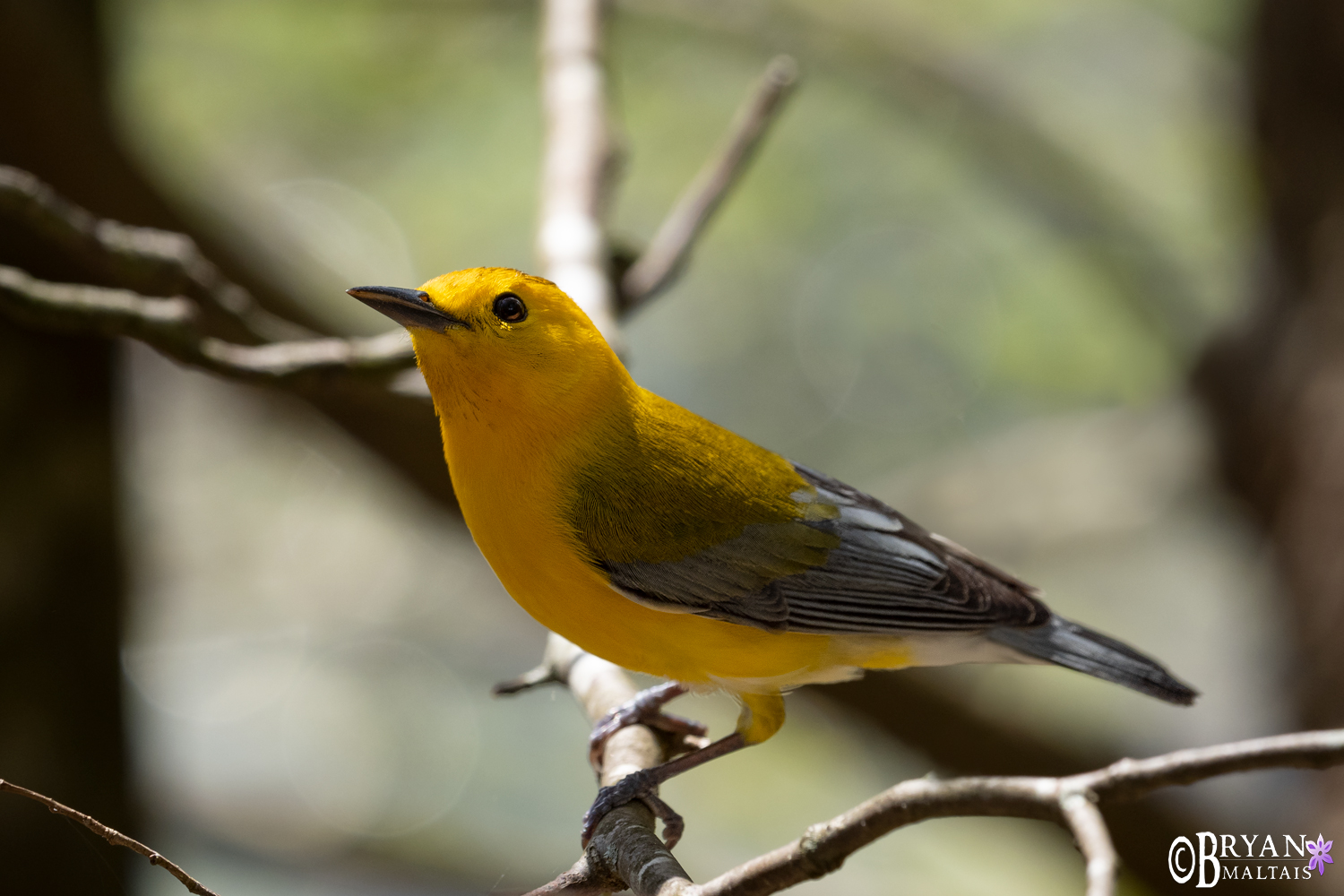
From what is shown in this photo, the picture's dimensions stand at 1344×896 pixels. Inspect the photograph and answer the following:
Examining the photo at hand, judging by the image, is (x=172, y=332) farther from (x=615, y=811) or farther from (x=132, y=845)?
(x=615, y=811)

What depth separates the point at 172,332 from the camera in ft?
9.39

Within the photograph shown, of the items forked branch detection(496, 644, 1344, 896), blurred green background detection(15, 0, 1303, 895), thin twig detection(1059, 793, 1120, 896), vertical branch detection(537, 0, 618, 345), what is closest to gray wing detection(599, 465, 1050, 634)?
forked branch detection(496, 644, 1344, 896)

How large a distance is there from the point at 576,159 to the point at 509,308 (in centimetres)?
193

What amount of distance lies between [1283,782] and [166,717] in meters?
5.56

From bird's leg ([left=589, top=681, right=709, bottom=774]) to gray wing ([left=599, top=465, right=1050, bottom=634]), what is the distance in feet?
1.29

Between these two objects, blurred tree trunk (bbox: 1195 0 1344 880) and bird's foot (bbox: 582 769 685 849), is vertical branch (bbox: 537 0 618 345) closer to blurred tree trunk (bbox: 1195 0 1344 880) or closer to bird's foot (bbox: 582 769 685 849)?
bird's foot (bbox: 582 769 685 849)

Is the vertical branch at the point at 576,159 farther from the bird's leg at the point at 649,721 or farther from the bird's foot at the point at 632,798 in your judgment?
the bird's foot at the point at 632,798

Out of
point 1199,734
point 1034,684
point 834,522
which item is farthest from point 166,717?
point 1199,734

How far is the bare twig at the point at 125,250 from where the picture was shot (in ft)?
9.14

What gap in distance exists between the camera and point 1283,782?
5.75 metres

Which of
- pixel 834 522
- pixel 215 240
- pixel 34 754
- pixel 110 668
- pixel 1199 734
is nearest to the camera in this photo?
pixel 834 522

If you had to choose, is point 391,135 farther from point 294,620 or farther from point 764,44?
point 294,620

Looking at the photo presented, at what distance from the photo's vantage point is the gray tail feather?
3.08m

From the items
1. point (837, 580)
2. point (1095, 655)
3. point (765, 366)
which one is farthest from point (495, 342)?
point (765, 366)
